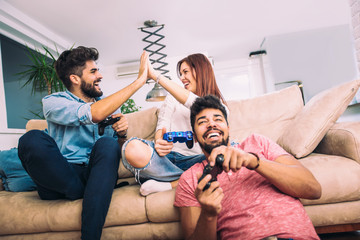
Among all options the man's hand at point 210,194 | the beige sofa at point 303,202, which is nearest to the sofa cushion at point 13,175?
the beige sofa at point 303,202

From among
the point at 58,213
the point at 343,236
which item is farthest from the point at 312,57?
the point at 58,213

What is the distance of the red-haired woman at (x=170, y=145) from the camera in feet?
3.95

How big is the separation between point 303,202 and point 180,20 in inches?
141

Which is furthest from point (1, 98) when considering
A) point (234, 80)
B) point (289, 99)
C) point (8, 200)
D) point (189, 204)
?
point (234, 80)

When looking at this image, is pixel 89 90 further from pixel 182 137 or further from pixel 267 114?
pixel 267 114

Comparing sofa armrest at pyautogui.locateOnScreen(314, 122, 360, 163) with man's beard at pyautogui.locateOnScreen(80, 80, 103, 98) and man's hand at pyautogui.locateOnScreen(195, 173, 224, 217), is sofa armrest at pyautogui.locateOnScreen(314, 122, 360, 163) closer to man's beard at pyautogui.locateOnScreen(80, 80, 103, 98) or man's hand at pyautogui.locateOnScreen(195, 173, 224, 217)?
man's hand at pyautogui.locateOnScreen(195, 173, 224, 217)

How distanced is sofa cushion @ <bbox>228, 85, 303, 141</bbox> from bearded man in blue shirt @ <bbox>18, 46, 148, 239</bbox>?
0.92m

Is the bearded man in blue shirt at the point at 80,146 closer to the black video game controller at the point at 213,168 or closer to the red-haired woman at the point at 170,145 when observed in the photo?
the red-haired woman at the point at 170,145

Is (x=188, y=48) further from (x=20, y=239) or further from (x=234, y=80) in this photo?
(x=20, y=239)

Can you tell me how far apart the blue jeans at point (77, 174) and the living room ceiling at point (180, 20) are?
106 inches

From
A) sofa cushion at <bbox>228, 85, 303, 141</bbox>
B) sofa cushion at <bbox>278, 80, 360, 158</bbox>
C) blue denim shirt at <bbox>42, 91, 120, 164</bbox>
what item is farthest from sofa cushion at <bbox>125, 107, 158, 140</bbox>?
sofa cushion at <bbox>278, 80, 360, 158</bbox>

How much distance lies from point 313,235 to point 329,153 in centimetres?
82

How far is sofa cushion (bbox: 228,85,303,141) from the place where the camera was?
185cm

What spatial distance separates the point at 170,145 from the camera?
4.19 ft
